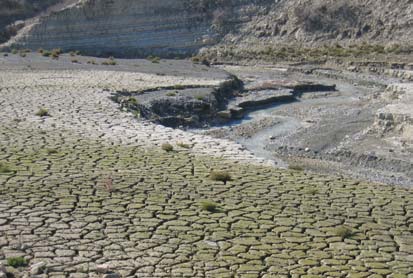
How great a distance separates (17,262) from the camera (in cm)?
1011

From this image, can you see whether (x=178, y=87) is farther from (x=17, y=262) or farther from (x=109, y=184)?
(x=17, y=262)

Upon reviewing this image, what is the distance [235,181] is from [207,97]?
18.6 meters

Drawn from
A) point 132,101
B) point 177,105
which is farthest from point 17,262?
point 177,105

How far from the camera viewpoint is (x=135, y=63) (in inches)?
2019

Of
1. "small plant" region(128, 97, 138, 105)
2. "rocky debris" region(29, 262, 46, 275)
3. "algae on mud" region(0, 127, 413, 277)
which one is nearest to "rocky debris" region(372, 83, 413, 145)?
"algae on mud" region(0, 127, 413, 277)

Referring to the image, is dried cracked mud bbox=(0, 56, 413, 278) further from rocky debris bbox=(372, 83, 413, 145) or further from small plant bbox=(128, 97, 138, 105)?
small plant bbox=(128, 97, 138, 105)

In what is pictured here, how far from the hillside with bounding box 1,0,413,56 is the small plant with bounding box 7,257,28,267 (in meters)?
54.3

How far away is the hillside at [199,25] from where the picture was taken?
210 ft

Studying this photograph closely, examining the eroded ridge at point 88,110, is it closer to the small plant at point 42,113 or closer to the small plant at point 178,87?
the small plant at point 42,113

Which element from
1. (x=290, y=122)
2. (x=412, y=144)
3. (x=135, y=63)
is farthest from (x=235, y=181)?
(x=135, y=63)

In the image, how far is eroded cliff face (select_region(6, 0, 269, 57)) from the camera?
2576 inches

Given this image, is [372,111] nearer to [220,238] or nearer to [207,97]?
[207,97]

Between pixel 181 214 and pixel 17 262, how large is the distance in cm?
393

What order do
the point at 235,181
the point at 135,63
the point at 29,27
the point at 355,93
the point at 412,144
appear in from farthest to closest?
the point at 29,27 < the point at 135,63 < the point at 355,93 < the point at 412,144 < the point at 235,181
